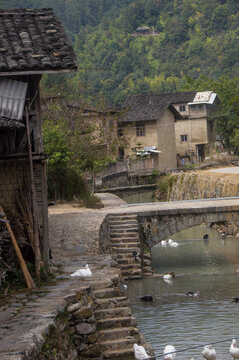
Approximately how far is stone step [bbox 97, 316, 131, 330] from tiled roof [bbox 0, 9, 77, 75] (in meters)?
4.95

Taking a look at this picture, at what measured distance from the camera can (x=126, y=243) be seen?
24734 millimetres

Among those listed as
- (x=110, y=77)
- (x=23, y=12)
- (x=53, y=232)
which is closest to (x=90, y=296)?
(x=23, y=12)

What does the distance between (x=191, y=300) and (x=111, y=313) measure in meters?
6.69

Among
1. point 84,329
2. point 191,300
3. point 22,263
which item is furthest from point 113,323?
point 191,300

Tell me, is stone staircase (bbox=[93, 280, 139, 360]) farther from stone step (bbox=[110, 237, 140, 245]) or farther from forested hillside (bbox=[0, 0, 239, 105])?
forested hillside (bbox=[0, 0, 239, 105])

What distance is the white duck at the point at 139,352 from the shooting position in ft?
39.0

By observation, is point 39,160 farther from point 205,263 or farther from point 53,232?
point 205,263

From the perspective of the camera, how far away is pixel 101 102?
43844mm

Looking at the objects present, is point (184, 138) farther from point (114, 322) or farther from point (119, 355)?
point (119, 355)

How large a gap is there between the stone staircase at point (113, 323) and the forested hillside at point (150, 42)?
8232 cm

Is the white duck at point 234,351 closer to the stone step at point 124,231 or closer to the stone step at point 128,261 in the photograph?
the stone step at point 128,261

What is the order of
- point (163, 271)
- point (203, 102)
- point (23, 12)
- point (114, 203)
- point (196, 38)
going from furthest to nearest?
point (196, 38) → point (203, 102) → point (114, 203) → point (163, 271) → point (23, 12)

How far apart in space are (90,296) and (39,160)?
3340 millimetres

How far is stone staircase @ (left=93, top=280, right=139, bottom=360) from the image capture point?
1249cm
